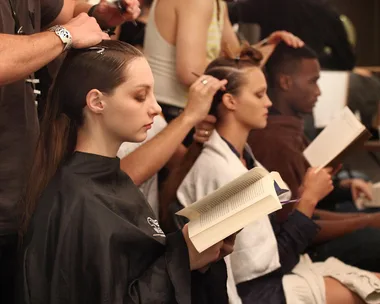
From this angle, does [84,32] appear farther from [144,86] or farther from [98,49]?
[144,86]

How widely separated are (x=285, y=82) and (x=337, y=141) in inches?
15.7

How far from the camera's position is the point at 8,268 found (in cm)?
160

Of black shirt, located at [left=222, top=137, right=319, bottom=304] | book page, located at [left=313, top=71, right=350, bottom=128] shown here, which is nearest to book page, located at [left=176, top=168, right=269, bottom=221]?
black shirt, located at [left=222, top=137, right=319, bottom=304]

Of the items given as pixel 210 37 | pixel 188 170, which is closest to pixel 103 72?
pixel 188 170

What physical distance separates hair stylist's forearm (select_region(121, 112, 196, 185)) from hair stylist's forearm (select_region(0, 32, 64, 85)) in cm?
50

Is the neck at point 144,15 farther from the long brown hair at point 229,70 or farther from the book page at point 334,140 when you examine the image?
the book page at point 334,140

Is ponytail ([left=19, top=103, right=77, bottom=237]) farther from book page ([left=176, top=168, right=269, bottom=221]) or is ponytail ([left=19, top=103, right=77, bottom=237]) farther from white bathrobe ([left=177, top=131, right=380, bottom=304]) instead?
white bathrobe ([left=177, top=131, right=380, bottom=304])

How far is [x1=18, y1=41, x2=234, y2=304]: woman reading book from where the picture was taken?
1.35 m

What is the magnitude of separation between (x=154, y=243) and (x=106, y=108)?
0.31 m

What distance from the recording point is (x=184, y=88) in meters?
2.17

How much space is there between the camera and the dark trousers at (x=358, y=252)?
91.1 inches

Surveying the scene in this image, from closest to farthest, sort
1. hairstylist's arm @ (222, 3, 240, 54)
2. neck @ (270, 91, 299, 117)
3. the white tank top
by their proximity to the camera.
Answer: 1. the white tank top
2. hairstylist's arm @ (222, 3, 240, 54)
3. neck @ (270, 91, 299, 117)

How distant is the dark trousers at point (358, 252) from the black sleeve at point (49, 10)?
123 cm

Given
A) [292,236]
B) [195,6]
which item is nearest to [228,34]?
[195,6]
